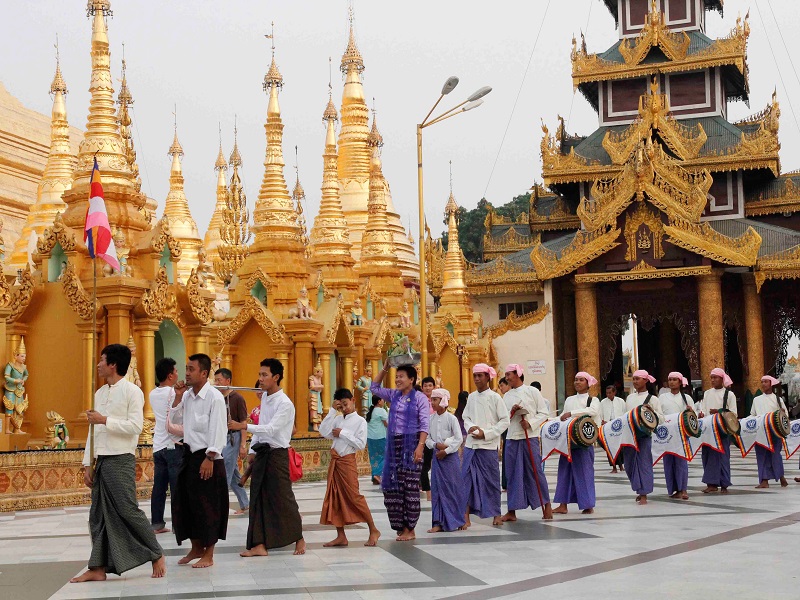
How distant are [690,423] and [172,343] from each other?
7.87 metres

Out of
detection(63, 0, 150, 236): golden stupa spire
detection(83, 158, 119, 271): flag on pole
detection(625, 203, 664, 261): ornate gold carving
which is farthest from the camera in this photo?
detection(625, 203, 664, 261): ornate gold carving

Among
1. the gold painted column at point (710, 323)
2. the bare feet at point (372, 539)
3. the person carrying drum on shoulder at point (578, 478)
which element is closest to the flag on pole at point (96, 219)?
the bare feet at point (372, 539)

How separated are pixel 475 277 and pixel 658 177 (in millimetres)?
6358

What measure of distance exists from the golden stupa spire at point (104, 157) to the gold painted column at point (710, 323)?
19267mm

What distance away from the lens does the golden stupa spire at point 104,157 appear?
17.5 metres

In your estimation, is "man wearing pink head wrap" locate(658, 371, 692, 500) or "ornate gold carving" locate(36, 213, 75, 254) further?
"ornate gold carving" locate(36, 213, 75, 254)

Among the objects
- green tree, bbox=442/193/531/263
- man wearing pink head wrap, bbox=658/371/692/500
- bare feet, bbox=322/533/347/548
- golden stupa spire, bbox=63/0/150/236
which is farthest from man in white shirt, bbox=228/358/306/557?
green tree, bbox=442/193/531/263

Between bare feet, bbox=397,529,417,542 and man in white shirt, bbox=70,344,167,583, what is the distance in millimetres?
2687

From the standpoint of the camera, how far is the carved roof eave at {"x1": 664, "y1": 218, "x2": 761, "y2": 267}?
106ft

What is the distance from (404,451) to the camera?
10742mm

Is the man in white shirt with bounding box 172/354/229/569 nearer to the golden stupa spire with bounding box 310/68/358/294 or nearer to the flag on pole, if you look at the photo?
the flag on pole

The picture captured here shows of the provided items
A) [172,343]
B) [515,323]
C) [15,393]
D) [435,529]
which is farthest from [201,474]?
[515,323]

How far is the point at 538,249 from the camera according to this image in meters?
35.1

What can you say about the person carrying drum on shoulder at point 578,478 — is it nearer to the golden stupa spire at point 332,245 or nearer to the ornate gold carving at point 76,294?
the ornate gold carving at point 76,294
